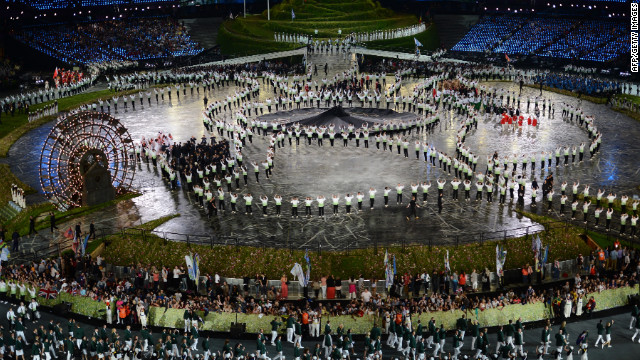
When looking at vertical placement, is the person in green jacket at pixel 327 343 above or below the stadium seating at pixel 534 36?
below

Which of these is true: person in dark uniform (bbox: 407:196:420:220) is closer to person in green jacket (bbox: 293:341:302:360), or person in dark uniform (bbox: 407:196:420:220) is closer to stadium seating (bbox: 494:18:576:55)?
person in green jacket (bbox: 293:341:302:360)

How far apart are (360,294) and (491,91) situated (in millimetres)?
40691

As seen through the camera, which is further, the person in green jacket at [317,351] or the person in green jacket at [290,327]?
the person in green jacket at [290,327]

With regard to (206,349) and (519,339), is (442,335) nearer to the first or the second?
(519,339)

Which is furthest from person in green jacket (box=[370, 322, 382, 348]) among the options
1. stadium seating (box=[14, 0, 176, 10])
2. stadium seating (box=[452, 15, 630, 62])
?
stadium seating (box=[14, 0, 176, 10])

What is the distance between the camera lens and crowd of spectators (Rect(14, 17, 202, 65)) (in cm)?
9194

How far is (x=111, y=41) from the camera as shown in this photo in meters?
96.1

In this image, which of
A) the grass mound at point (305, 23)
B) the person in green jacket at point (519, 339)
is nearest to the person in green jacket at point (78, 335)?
the person in green jacket at point (519, 339)

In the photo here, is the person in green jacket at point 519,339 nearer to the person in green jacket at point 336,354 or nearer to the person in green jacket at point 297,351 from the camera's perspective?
the person in green jacket at point 336,354

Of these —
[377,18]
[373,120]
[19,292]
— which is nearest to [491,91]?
[373,120]

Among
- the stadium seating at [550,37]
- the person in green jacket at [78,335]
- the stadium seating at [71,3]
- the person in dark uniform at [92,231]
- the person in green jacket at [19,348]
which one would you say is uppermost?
the stadium seating at [71,3]

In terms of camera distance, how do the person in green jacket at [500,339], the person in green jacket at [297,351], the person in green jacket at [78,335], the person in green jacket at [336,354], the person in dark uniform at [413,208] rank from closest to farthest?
the person in green jacket at [336,354] < the person in green jacket at [297,351] < the person in green jacket at [500,339] < the person in green jacket at [78,335] < the person in dark uniform at [413,208]

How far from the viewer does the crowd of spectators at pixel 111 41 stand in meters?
91.9

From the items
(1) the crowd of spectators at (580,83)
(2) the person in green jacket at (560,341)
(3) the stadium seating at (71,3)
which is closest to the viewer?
(2) the person in green jacket at (560,341)
